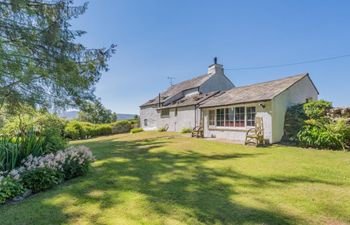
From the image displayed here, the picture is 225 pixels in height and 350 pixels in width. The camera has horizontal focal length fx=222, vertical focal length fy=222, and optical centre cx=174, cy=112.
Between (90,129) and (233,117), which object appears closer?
(233,117)

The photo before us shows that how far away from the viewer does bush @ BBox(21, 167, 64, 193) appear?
516 cm

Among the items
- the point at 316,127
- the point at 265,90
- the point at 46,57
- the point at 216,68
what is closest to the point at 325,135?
the point at 316,127

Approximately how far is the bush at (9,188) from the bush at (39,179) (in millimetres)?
210

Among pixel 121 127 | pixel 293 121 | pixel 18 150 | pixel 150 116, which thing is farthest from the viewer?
pixel 121 127

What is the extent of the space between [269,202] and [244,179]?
163cm

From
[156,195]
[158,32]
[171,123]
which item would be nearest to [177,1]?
[158,32]

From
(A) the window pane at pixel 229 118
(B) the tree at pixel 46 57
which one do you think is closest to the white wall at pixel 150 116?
(A) the window pane at pixel 229 118

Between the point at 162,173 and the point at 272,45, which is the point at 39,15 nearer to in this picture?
the point at 162,173

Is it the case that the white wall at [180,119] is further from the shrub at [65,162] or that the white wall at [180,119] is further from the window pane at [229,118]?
the shrub at [65,162]

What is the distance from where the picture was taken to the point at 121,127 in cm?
3162

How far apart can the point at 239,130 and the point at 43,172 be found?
12.1 meters

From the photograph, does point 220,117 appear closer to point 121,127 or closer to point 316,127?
point 316,127

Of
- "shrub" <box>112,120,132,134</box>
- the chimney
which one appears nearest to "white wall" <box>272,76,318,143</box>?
the chimney

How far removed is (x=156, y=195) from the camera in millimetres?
4867
